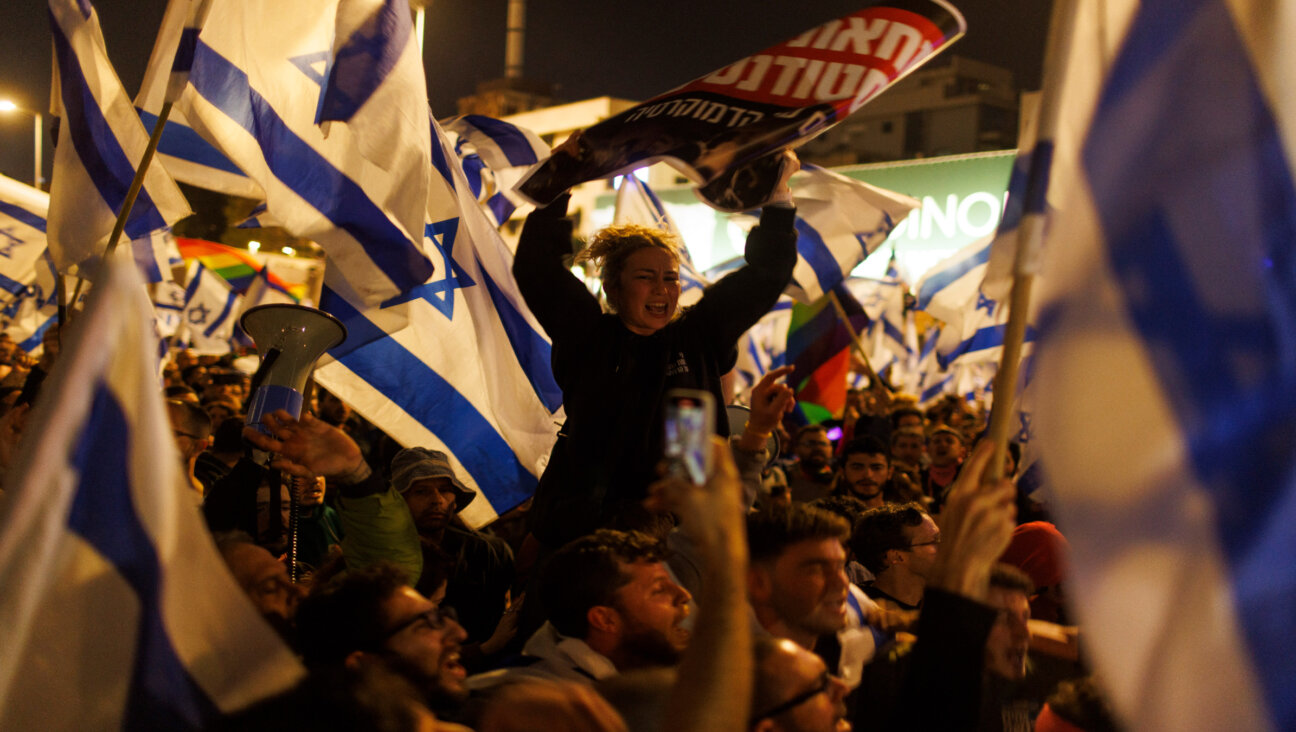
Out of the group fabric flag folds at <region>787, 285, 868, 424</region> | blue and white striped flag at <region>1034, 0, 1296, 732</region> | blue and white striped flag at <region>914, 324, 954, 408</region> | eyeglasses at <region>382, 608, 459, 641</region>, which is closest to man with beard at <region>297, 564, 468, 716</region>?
eyeglasses at <region>382, 608, 459, 641</region>

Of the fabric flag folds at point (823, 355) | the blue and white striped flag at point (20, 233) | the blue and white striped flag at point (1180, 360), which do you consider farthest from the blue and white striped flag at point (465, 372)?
the fabric flag folds at point (823, 355)

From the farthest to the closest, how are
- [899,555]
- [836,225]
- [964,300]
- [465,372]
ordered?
[964,300]
[836,225]
[465,372]
[899,555]

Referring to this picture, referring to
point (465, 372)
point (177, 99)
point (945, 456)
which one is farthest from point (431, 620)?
point (945, 456)

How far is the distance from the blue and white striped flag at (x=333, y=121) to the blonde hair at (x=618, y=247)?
69 centimetres

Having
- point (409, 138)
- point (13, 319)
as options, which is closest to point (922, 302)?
point (409, 138)

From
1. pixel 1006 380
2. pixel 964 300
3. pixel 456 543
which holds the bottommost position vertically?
pixel 456 543

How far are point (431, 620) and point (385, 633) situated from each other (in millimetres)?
108

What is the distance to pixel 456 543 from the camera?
183 inches

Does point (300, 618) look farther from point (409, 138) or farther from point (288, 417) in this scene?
point (409, 138)

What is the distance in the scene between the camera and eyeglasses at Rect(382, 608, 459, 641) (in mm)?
2500

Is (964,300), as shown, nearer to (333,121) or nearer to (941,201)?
(333,121)

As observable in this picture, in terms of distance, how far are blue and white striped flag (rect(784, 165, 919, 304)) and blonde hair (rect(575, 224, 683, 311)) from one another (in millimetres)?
4802

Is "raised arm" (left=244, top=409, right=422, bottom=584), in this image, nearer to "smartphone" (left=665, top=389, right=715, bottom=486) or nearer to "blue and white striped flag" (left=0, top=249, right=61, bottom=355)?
"smartphone" (left=665, top=389, right=715, bottom=486)

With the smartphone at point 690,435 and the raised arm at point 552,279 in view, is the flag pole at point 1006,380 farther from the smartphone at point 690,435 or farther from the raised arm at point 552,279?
the raised arm at point 552,279
